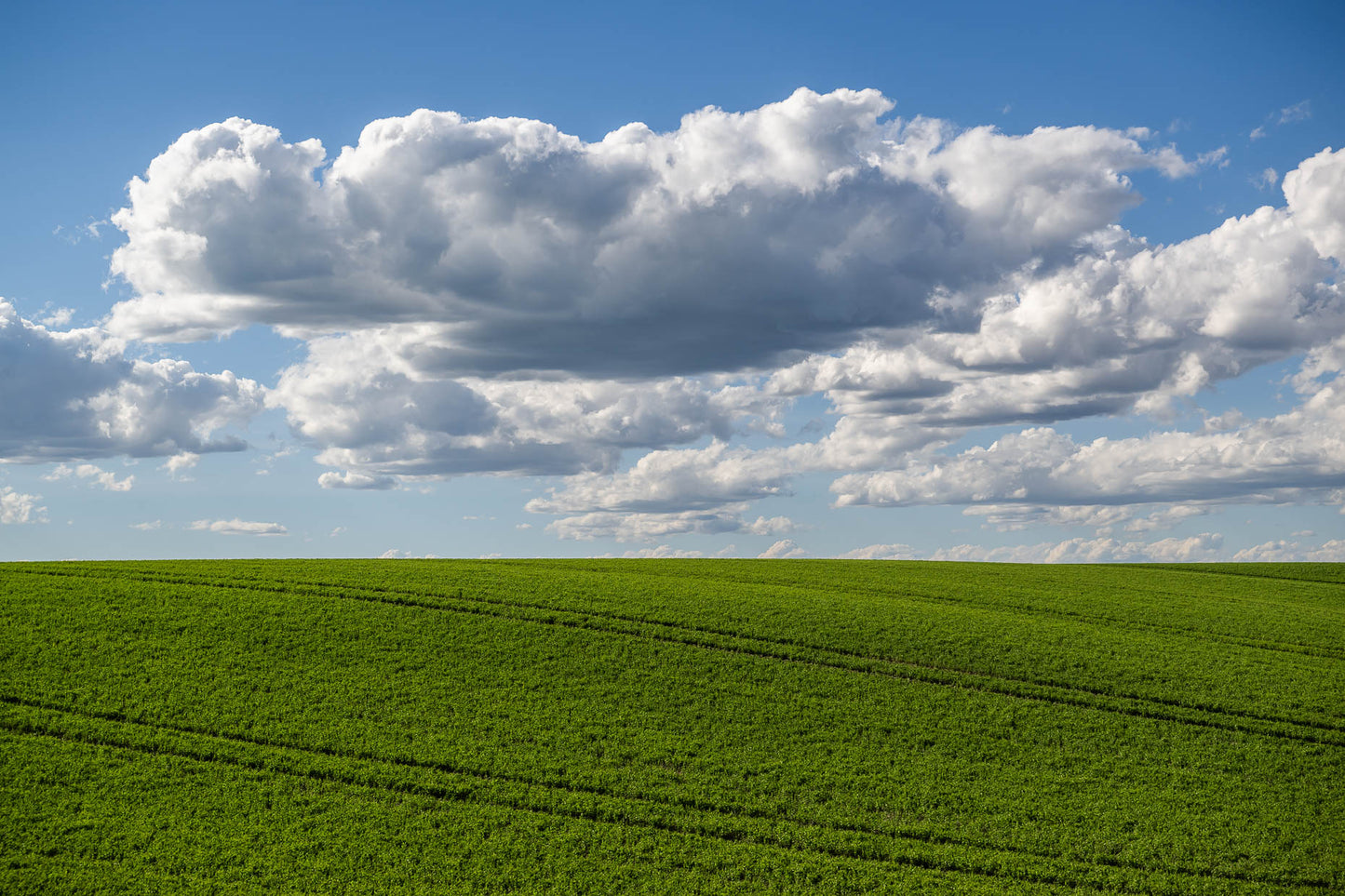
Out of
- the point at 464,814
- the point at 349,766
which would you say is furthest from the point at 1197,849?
the point at 349,766

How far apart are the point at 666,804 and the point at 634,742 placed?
326 cm

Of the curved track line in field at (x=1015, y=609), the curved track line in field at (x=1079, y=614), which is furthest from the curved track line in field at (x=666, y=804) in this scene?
the curved track line in field at (x=1079, y=614)

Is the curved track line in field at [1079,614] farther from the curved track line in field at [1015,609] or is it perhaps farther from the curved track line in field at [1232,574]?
the curved track line in field at [1232,574]

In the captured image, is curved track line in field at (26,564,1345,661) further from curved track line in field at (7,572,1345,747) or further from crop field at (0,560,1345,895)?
curved track line in field at (7,572,1345,747)

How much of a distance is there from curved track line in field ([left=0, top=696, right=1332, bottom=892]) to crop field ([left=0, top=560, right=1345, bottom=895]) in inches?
3.3

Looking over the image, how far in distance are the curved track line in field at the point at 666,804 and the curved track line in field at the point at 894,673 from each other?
924 centimetres

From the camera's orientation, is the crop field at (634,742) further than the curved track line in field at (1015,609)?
No

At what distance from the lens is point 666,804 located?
79.8 ft

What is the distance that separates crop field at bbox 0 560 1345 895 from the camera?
21891mm

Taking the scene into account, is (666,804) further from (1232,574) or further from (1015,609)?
(1232,574)

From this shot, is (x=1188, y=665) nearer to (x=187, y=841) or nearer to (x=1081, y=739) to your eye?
(x=1081, y=739)

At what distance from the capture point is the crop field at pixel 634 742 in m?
21.9

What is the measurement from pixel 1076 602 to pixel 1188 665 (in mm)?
10962

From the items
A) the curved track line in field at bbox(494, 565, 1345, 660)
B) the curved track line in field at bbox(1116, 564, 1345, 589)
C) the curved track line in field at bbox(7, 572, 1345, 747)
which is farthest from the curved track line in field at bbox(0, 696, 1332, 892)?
the curved track line in field at bbox(1116, 564, 1345, 589)
